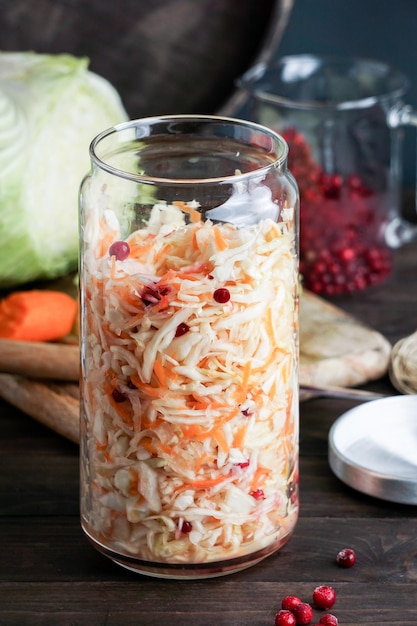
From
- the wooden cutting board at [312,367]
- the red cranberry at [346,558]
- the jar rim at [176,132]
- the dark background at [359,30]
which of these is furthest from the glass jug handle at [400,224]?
the red cranberry at [346,558]

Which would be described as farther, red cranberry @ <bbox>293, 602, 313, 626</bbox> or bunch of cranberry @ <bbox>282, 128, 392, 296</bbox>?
bunch of cranberry @ <bbox>282, 128, 392, 296</bbox>

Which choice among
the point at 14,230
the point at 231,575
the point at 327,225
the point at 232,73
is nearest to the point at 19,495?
the point at 231,575

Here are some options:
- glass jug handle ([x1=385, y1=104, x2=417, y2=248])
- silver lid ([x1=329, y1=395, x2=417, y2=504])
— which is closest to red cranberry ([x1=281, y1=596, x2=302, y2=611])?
silver lid ([x1=329, y1=395, x2=417, y2=504])

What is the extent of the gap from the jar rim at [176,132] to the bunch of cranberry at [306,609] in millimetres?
477

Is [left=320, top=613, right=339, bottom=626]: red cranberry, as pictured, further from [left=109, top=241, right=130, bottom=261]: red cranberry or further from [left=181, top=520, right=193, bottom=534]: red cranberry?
Result: [left=109, top=241, right=130, bottom=261]: red cranberry

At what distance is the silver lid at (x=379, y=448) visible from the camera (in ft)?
4.29

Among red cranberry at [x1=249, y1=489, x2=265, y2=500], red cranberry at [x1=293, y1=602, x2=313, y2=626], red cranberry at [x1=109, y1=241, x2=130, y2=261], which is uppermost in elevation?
red cranberry at [x1=109, y1=241, x2=130, y2=261]

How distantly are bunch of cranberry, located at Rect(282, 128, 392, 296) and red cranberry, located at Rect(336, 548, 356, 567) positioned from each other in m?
0.82

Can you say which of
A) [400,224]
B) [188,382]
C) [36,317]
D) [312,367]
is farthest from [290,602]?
[400,224]

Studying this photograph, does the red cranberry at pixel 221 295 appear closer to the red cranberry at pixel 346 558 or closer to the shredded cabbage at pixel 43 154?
the red cranberry at pixel 346 558

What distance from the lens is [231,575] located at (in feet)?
3.94

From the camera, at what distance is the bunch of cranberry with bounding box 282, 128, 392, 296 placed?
1914 mm

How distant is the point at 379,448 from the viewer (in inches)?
54.9

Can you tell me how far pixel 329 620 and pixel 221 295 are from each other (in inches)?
14.9
